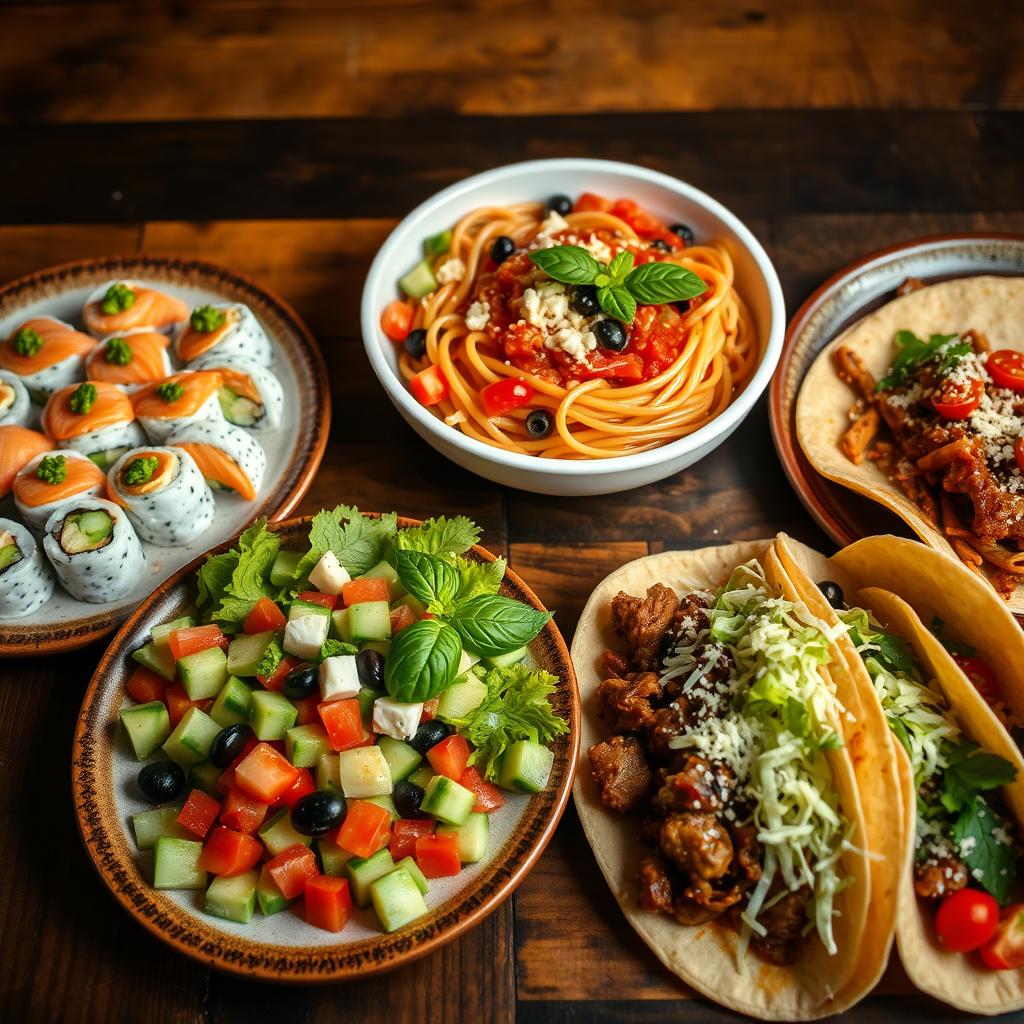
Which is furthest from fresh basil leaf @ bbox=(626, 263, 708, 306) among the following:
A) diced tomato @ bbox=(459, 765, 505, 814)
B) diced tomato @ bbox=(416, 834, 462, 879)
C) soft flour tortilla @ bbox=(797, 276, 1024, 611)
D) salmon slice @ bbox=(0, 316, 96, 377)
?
salmon slice @ bbox=(0, 316, 96, 377)

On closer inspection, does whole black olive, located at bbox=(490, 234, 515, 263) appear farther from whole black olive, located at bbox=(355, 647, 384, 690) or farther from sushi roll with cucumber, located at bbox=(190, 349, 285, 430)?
whole black olive, located at bbox=(355, 647, 384, 690)

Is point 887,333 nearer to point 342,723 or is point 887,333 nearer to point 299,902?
point 342,723

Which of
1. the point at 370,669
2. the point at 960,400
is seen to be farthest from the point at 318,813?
the point at 960,400

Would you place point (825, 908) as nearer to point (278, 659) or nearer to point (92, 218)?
point (278, 659)

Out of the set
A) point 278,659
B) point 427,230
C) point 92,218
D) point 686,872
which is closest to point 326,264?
point 427,230

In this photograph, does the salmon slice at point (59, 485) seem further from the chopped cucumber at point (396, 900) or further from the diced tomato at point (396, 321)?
the chopped cucumber at point (396, 900)

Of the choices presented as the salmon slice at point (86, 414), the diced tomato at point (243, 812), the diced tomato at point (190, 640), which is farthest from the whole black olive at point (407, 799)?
the salmon slice at point (86, 414)
